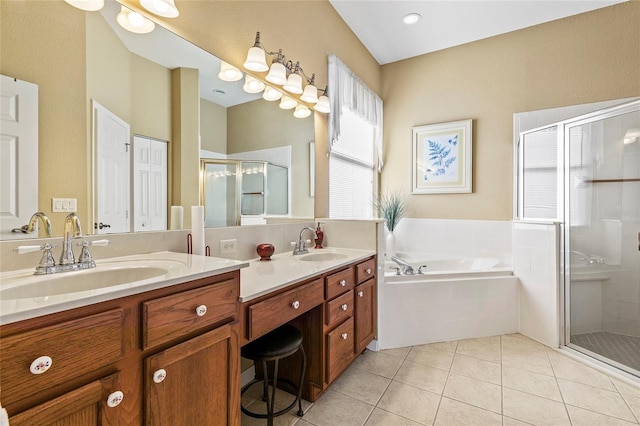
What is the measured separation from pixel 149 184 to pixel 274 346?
98cm

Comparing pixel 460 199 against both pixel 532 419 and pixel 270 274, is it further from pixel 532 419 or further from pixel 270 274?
pixel 270 274

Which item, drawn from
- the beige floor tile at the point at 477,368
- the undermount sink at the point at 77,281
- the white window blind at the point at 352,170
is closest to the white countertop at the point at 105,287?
the undermount sink at the point at 77,281

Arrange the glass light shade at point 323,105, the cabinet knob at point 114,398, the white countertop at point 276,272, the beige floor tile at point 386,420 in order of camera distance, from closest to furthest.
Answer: the cabinet knob at point 114,398, the white countertop at point 276,272, the beige floor tile at point 386,420, the glass light shade at point 323,105

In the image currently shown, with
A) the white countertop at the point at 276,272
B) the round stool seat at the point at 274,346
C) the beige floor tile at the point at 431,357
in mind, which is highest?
the white countertop at the point at 276,272

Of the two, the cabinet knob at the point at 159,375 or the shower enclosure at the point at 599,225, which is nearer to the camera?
the cabinet knob at the point at 159,375

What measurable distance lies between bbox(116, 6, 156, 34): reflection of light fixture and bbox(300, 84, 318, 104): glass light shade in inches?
45.6

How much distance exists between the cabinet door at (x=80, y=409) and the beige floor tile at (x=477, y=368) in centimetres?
204

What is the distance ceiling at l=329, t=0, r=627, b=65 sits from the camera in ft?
8.86

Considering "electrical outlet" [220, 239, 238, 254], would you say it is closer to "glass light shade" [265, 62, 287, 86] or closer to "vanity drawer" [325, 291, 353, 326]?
"vanity drawer" [325, 291, 353, 326]

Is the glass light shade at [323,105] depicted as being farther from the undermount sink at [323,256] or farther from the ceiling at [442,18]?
the undermount sink at [323,256]

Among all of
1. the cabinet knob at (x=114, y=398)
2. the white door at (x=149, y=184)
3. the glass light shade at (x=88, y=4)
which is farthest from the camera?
the white door at (x=149, y=184)

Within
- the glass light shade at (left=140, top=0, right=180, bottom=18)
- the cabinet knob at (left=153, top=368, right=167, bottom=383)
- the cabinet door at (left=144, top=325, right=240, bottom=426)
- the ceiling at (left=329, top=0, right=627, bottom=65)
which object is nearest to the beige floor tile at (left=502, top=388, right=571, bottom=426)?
the cabinet door at (left=144, top=325, right=240, bottom=426)

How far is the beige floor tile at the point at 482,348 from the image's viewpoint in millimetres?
2238

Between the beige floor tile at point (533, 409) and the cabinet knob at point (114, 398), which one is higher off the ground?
the cabinet knob at point (114, 398)
